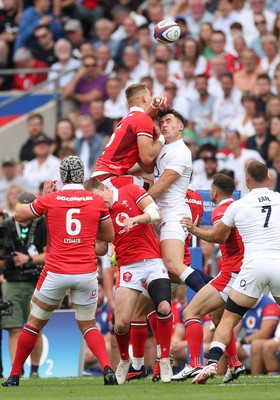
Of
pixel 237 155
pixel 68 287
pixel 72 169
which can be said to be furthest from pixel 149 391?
pixel 237 155

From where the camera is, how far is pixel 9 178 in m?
22.2

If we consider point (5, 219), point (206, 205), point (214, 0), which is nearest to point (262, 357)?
point (206, 205)

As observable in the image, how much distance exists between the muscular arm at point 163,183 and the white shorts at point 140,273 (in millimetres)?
819

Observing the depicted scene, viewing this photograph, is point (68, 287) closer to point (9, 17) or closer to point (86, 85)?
point (86, 85)

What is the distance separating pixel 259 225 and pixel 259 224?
1cm

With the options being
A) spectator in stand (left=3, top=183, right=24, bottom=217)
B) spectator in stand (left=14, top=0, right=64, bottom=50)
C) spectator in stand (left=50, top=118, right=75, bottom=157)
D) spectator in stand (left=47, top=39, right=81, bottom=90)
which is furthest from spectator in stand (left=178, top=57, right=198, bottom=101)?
spectator in stand (left=14, top=0, right=64, bottom=50)

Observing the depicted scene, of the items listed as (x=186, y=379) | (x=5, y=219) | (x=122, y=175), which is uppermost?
(x=122, y=175)

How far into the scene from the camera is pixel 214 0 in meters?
23.5

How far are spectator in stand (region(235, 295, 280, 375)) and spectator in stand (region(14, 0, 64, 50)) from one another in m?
9.74

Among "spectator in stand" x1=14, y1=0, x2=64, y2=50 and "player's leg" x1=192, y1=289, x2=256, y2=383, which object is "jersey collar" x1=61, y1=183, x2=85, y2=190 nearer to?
"player's leg" x1=192, y1=289, x2=256, y2=383

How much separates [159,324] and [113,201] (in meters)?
1.35

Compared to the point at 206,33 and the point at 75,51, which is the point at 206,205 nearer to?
the point at 206,33

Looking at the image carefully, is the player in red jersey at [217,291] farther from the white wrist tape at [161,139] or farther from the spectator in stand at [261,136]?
the spectator in stand at [261,136]

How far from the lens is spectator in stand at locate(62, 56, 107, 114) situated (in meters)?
23.4
